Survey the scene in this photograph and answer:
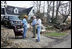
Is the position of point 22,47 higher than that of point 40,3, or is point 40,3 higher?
point 40,3

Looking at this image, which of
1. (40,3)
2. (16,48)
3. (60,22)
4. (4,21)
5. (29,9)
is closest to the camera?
(16,48)

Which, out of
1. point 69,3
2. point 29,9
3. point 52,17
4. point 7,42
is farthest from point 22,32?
point 29,9

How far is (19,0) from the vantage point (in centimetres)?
2205

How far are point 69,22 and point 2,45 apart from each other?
12.8 meters

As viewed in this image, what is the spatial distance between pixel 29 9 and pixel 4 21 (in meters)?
9.91

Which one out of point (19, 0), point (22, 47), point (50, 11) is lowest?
point (22, 47)

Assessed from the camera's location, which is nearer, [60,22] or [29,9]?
[60,22]

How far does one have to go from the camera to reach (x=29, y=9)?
84.1 ft

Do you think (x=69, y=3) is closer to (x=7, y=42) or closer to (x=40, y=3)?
(x=40, y=3)

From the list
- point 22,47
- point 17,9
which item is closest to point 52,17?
point 17,9

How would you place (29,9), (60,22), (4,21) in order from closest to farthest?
(4,21) < (60,22) < (29,9)

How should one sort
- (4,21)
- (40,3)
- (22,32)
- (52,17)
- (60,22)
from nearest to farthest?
(22,32)
(4,21)
(60,22)
(52,17)
(40,3)

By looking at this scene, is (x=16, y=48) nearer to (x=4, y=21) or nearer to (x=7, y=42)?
(x=7, y=42)

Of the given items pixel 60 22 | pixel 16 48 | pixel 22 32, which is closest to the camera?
pixel 16 48
